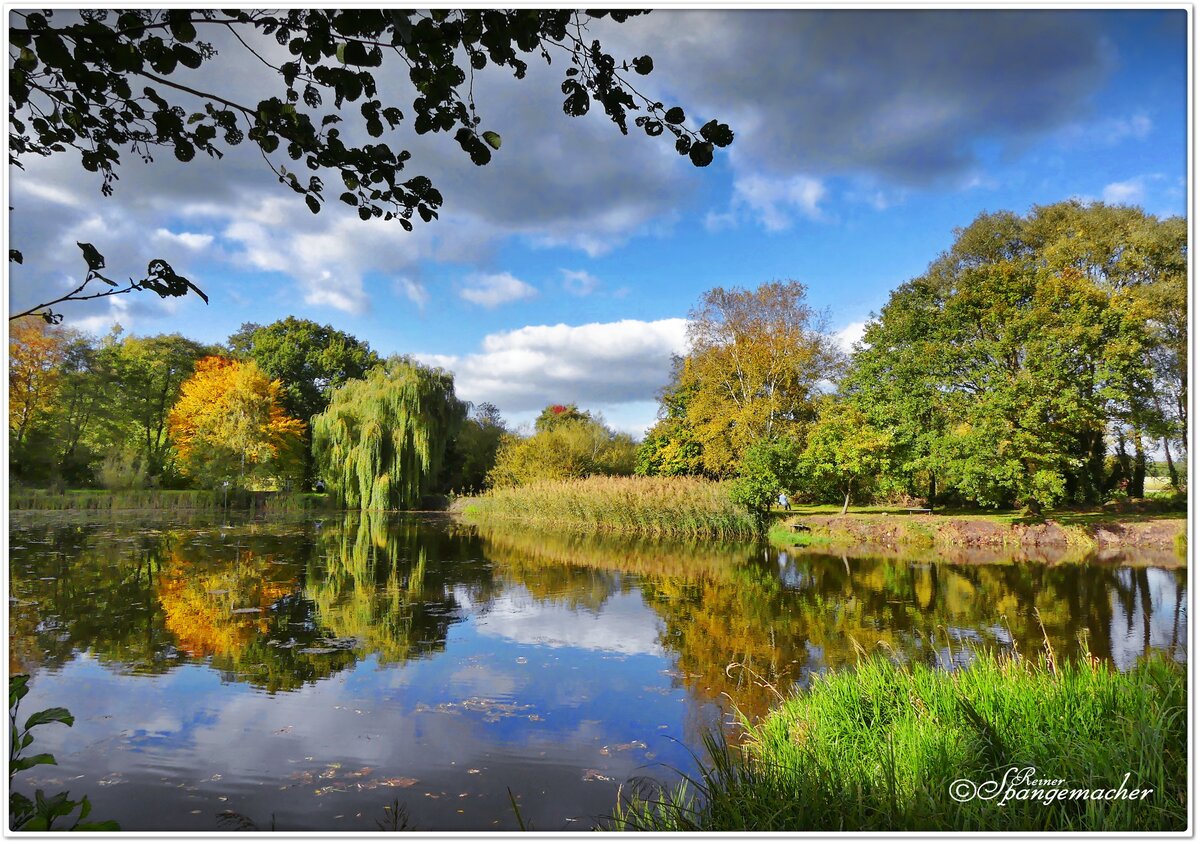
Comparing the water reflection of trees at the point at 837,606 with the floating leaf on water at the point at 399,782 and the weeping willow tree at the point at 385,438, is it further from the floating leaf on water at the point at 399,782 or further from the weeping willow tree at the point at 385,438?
the weeping willow tree at the point at 385,438

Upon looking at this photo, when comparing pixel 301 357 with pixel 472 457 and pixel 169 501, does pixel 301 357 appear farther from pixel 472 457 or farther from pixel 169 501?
pixel 169 501

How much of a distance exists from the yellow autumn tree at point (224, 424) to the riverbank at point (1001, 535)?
16.1 metres

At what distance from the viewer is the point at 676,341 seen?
20.0 meters

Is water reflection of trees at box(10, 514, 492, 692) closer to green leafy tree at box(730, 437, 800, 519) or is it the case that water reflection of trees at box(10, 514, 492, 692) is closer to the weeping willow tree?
green leafy tree at box(730, 437, 800, 519)

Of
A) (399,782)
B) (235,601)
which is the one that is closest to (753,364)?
(235,601)

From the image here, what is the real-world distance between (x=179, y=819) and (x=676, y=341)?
18125 millimetres

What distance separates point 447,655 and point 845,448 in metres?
11.7

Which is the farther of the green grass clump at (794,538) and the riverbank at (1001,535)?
the green grass clump at (794,538)

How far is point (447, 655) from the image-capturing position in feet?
17.7

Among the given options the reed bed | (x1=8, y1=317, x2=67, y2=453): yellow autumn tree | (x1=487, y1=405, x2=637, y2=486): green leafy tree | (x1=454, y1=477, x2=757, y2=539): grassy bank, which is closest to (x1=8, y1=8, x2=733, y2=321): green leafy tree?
(x1=8, y1=317, x2=67, y2=453): yellow autumn tree

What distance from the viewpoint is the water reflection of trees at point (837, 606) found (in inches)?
207

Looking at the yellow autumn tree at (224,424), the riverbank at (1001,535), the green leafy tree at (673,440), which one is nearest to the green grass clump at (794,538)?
the riverbank at (1001,535)

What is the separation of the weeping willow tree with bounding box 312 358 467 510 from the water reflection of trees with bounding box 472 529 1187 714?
9652mm

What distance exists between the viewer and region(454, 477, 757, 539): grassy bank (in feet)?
51.6
